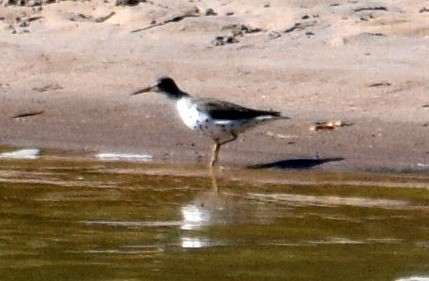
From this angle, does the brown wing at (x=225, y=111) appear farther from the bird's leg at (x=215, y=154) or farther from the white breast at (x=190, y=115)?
the bird's leg at (x=215, y=154)

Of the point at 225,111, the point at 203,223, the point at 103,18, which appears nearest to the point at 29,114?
the point at 225,111

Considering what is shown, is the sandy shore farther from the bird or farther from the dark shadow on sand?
the bird

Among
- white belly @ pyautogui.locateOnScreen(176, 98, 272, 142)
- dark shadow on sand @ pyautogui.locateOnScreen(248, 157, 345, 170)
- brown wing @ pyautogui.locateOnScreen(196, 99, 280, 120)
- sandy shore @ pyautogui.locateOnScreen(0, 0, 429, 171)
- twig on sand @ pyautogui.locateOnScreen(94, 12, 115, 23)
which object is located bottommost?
twig on sand @ pyautogui.locateOnScreen(94, 12, 115, 23)

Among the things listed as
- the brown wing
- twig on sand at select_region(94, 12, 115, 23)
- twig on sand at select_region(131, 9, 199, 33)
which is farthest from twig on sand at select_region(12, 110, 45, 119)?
twig on sand at select_region(94, 12, 115, 23)

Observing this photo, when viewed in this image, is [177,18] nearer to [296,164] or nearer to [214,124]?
[214,124]

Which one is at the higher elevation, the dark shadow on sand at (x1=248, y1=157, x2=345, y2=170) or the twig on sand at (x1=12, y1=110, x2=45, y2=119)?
the dark shadow on sand at (x1=248, y1=157, x2=345, y2=170)

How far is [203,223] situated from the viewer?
792 cm

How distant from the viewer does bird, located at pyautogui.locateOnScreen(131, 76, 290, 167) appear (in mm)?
10188

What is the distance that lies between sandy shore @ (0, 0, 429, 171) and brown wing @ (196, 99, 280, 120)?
0.26 meters

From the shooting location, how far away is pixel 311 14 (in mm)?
13664

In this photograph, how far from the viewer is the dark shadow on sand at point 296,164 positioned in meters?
9.86

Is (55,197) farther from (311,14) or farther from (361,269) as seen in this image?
(311,14)

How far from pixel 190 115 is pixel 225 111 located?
242mm

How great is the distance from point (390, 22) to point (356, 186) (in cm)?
434
